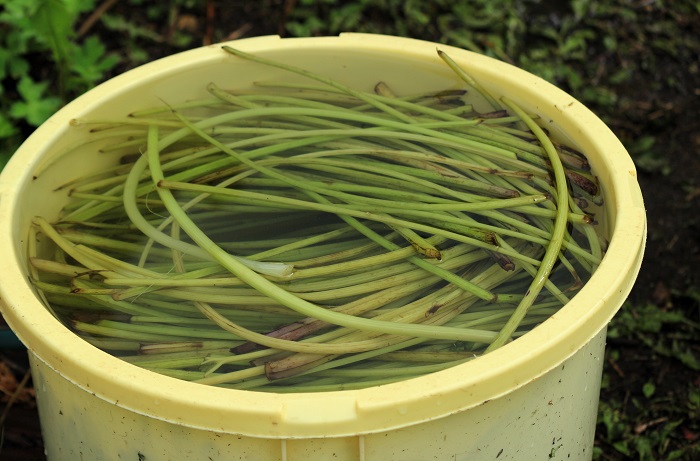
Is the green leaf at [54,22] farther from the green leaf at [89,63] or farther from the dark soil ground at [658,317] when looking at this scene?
the dark soil ground at [658,317]

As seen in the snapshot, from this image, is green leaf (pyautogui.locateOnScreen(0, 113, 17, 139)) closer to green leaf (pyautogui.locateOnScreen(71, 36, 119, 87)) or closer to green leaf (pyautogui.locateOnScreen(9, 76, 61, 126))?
green leaf (pyautogui.locateOnScreen(9, 76, 61, 126))

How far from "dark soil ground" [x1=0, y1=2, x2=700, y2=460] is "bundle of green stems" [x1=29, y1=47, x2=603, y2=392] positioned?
70 centimetres

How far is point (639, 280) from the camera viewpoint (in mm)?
2201

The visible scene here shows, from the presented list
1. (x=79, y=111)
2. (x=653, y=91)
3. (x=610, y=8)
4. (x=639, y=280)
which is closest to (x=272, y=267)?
(x=79, y=111)

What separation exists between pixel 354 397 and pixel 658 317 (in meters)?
1.28

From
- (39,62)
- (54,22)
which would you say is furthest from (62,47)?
(39,62)

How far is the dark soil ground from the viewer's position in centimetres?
187

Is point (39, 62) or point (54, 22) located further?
point (39, 62)

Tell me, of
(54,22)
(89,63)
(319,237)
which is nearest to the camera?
(319,237)

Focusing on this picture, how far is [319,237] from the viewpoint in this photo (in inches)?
52.2

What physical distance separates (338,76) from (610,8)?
164 centimetres

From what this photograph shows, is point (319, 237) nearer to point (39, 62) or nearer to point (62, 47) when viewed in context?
point (62, 47)

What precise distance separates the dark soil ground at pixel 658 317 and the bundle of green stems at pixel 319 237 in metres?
0.70

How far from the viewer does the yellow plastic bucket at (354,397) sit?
101 centimetres
